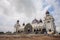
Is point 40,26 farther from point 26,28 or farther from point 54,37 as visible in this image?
point 54,37

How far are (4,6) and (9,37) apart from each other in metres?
3.42

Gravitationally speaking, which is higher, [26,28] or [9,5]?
[9,5]

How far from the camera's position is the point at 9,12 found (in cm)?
1504

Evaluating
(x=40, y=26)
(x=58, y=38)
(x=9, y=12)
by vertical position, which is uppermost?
(x=9, y=12)

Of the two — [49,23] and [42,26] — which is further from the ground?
[49,23]

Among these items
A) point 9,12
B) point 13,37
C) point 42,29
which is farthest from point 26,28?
point 13,37

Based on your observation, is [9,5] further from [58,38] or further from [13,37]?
[58,38]

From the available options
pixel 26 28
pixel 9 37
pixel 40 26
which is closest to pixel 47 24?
pixel 40 26

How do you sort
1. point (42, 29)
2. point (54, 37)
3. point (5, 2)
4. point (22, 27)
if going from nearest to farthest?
point (54, 37)
point (5, 2)
point (42, 29)
point (22, 27)

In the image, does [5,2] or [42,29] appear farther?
[42,29]

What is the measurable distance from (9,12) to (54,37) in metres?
5.53

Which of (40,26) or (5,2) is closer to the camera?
(5,2)

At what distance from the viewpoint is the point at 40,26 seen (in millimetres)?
18953

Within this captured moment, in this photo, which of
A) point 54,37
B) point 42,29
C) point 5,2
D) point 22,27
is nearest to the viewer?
point 54,37
